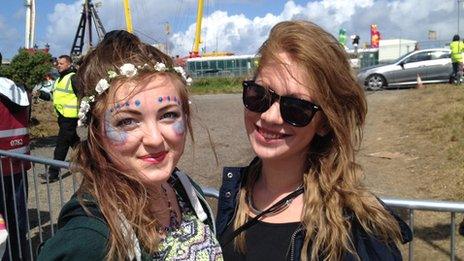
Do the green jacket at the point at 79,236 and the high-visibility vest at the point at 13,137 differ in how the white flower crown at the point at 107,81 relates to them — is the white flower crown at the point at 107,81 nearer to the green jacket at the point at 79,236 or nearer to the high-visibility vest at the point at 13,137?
the green jacket at the point at 79,236

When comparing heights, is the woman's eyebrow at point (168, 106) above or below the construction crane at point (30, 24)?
below

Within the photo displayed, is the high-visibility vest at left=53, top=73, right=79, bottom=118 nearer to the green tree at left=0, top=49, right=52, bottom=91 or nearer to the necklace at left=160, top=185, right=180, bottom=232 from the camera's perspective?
the green tree at left=0, top=49, right=52, bottom=91

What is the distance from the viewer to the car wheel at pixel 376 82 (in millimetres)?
18828

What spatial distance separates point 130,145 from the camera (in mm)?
1454

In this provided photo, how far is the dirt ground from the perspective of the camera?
4.66 metres

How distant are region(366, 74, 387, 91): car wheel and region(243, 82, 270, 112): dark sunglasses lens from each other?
17852mm

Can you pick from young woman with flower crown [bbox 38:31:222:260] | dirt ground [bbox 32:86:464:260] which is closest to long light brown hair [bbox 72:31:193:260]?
young woman with flower crown [bbox 38:31:222:260]

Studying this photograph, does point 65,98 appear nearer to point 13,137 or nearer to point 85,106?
point 13,137

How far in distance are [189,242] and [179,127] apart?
0.38 m

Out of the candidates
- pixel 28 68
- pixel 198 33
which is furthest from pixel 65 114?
pixel 198 33

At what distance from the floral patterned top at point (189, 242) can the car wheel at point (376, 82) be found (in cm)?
1794

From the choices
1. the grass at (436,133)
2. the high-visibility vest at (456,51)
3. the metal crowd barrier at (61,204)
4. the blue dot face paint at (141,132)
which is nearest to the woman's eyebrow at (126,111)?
the blue dot face paint at (141,132)

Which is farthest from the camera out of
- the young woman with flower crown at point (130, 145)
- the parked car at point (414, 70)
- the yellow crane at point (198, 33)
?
the yellow crane at point (198, 33)

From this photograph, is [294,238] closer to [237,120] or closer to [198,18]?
[237,120]
